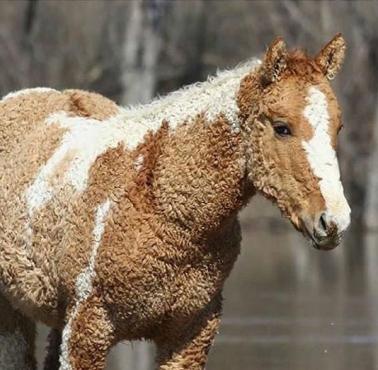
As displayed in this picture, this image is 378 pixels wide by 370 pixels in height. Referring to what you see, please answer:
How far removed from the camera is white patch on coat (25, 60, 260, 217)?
688cm

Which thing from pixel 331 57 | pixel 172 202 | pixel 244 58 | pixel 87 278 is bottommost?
pixel 87 278

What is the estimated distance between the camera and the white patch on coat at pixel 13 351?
809cm

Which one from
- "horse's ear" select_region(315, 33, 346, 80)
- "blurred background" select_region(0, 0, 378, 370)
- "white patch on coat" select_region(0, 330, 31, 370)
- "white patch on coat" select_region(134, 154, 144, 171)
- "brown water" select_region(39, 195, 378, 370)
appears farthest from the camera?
"blurred background" select_region(0, 0, 378, 370)

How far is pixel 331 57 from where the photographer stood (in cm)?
679

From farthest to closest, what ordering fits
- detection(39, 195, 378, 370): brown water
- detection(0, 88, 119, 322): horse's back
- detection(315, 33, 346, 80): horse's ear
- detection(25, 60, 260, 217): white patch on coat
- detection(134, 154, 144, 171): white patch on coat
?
detection(39, 195, 378, 370): brown water → detection(0, 88, 119, 322): horse's back → detection(134, 154, 144, 171): white patch on coat → detection(25, 60, 260, 217): white patch on coat → detection(315, 33, 346, 80): horse's ear

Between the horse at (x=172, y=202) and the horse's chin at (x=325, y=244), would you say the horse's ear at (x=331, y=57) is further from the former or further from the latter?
the horse's chin at (x=325, y=244)

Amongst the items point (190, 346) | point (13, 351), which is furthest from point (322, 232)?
point (13, 351)

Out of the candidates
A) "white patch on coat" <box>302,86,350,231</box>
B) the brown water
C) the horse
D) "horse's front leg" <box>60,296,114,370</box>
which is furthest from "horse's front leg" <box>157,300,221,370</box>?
the brown water

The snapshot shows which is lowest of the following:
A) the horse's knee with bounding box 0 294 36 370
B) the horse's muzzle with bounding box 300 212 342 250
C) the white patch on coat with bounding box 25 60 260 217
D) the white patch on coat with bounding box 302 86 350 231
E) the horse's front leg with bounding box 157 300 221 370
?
the horse's front leg with bounding box 157 300 221 370

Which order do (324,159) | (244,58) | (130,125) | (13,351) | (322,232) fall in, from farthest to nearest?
(244,58) < (13,351) < (130,125) < (324,159) < (322,232)

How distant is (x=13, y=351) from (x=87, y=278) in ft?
4.29

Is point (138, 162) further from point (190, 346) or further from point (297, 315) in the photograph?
point (297, 315)

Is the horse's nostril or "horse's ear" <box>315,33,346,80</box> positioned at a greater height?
"horse's ear" <box>315,33,346,80</box>

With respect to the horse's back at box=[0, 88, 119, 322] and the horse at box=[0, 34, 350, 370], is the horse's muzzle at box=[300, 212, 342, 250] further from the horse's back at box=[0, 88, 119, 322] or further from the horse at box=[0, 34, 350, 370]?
the horse's back at box=[0, 88, 119, 322]
